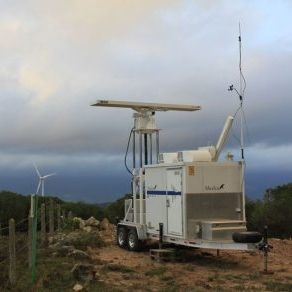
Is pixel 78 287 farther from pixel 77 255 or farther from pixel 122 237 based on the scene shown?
pixel 122 237

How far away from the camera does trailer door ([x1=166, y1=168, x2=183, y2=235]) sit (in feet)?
54.4

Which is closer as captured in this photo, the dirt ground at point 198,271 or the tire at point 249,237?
the dirt ground at point 198,271

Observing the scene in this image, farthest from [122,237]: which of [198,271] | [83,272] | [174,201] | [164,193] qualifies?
[83,272]

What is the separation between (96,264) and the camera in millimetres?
15961

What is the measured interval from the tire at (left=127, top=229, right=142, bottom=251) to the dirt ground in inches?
8.3

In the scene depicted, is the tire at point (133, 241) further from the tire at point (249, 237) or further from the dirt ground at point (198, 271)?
the tire at point (249, 237)

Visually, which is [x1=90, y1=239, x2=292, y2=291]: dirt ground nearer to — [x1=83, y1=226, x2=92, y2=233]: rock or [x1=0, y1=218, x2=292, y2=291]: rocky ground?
[x1=0, y1=218, x2=292, y2=291]: rocky ground

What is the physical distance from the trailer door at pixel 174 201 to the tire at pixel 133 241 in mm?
2137

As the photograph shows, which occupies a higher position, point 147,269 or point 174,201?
point 174,201

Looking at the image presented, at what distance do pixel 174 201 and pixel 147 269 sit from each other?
233 centimetres

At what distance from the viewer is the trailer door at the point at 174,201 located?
16578mm

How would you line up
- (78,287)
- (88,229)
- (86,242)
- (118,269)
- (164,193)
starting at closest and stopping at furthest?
(78,287) → (118,269) → (164,193) → (86,242) → (88,229)

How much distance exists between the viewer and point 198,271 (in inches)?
604

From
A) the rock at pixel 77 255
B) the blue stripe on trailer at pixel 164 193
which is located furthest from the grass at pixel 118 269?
the blue stripe on trailer at pixel 164 193
